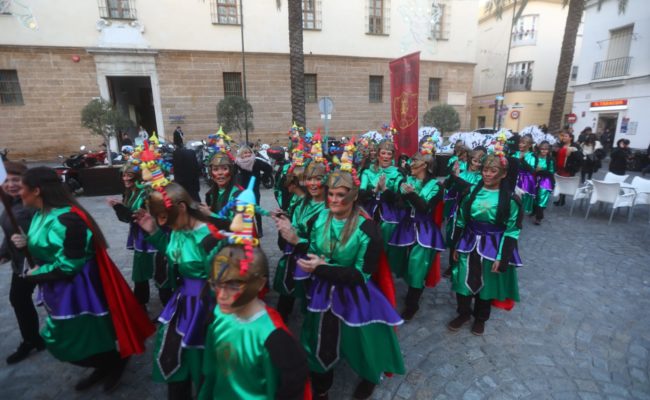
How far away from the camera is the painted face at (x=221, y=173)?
13.1 ft

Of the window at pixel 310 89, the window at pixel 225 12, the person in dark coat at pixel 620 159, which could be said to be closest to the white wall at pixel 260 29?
the window at pixel 225 12

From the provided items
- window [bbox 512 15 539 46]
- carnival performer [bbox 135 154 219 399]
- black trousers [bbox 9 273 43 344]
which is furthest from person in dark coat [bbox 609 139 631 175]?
window [bbox 512 15 539 46]

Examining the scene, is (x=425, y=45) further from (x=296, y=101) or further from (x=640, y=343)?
(x=640, y=343)

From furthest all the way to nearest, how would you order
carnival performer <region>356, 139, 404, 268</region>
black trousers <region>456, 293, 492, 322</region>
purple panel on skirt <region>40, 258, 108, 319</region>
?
carnival performer <region>356, 139, 404, 268</region>
black trousers <region>456, 293, 492, 322</region>
purple panel on skirt <region>40, 258, 108, 319</region>

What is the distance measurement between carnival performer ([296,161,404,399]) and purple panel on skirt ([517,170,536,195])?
5955 millimetres

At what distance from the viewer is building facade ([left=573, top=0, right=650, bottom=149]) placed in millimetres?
17453

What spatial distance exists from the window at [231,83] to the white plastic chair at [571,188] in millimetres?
16126

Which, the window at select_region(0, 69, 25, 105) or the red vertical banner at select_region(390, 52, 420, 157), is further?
the window at select_region(0, 69, 25, 105)

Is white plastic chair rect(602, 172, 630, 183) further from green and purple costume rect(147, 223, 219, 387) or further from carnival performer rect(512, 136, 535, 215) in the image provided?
green and purple costume rect(147, 223, 219, 387)

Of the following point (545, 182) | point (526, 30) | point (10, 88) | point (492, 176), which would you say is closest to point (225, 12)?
point (10, 88)

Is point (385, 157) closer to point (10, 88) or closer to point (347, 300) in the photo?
point (347, 300)

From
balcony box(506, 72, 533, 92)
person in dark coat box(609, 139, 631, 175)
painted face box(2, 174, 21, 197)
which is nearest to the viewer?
painted face box(2, 174, 21, 197)

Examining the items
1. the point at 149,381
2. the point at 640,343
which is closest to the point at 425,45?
the point at 640,343

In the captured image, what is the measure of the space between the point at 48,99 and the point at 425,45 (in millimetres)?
20913
